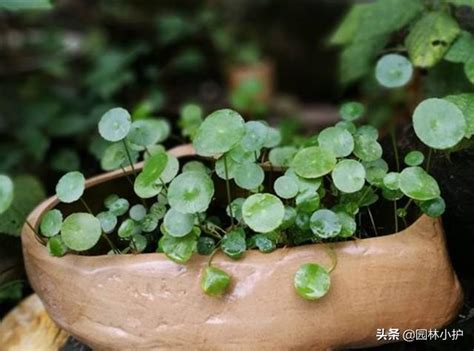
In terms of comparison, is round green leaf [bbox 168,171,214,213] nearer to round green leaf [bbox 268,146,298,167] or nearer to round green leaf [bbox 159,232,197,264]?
round green leaf [bbox 159,232,197,264]

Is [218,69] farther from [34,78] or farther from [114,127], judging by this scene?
[114,127]

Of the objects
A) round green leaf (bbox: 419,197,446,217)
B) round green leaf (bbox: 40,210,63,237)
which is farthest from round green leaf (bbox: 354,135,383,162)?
round green leaf (bbox: 40,210,63,237)

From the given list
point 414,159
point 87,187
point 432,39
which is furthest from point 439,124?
point 87,187

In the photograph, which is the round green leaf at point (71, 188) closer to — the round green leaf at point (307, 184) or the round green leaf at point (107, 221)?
the round green leaf at point (107, 221)

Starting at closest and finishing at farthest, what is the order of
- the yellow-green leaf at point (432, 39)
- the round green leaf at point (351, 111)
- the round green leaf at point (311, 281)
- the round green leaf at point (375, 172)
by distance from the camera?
the round green leaf at point (311, 281), the round green leaf at point (375, 172), the round green leaf at point (351, 111), the yellow-green leaf at point (432, 39)

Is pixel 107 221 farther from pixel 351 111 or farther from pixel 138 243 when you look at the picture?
pixel 351 111

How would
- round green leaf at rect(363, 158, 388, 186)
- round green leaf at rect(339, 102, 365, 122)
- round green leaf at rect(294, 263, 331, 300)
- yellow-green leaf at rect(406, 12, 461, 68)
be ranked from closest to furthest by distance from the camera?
round green leaf at rect(294, 263, 331, 300), round green leaf at rect(363, 158, 388, 186), round green leaf at rect(339, 102, 365, 122), yellow-green leaf at rect(406, 12, 461, 68)

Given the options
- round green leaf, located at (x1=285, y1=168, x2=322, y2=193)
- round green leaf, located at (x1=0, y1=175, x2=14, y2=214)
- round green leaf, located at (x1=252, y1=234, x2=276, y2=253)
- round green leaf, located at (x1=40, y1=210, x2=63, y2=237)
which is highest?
round green leaf, located at (x1=0, y1=175, x2=14, y2=214)

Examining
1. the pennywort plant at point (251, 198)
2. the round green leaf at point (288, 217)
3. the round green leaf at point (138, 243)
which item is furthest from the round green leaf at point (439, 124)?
the round green leaf at point (138, 243)
